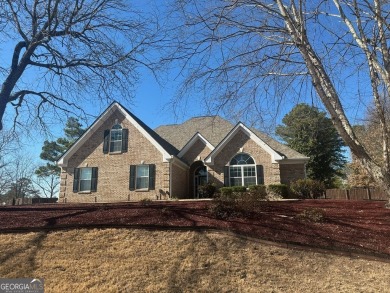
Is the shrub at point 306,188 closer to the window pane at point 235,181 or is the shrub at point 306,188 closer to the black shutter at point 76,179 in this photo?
the window pane at point 235,181

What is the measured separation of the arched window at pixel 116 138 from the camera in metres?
22.1

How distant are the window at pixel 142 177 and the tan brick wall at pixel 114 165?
0.87 feet

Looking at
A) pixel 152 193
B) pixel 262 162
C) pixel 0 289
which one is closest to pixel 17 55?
pixel 0 289

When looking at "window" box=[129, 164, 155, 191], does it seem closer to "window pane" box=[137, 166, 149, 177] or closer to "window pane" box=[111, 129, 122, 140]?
"window pane" box=[137, 166, 149, 177]

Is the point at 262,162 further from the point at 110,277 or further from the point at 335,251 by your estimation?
the point at 110,277

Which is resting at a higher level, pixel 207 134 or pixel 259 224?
pixel 207 134

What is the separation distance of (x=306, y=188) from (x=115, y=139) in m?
13.0

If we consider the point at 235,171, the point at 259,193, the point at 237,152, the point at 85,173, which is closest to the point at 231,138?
the point at 237,152

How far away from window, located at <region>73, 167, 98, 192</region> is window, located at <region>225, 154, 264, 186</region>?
8.91 metres

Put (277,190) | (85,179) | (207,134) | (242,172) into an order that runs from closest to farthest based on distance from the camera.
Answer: (277,190) < (242,172) < (85,179) < (207,134)

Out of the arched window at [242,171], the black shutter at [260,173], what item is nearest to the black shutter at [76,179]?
the arched window at [242,171]

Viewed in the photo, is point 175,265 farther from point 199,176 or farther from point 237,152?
point 199,176

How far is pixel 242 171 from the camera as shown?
2173 centimetres

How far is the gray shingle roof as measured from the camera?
22.8 metres
